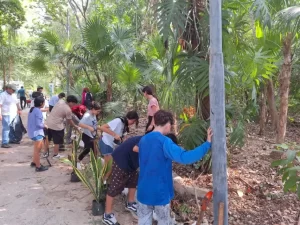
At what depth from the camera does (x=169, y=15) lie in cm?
320

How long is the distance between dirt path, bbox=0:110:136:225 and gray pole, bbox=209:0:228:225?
1.61m

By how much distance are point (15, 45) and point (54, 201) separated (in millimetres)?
16147

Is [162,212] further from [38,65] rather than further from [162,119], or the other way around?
[38,65]

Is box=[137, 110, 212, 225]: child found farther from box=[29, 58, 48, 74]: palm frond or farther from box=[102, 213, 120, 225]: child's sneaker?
box=[29, 58, 48, 74]: palm frond

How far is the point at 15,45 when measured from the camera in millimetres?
17578

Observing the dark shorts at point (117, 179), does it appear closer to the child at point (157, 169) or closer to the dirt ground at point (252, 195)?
the child at point (157, 169)

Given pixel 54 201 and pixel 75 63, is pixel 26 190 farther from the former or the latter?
pixel 75 63

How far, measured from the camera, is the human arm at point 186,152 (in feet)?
7.08

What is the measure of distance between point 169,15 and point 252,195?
2.67 meters

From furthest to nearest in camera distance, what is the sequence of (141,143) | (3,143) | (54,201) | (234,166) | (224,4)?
(3,143) → (234,166) → (54,201) → (224,4) → (141,143)

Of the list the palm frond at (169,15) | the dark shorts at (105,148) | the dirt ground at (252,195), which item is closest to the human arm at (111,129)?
the dark shorts at (105,148)

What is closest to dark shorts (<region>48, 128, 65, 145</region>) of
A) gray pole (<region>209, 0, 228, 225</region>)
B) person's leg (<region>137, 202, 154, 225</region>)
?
person's leg (<region>137, 202, 154, 225</region>)

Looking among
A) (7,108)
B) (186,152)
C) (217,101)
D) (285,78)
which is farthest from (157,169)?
(7,108)

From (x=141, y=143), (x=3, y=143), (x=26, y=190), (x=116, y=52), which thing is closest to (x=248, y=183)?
(x=141, y=143)
